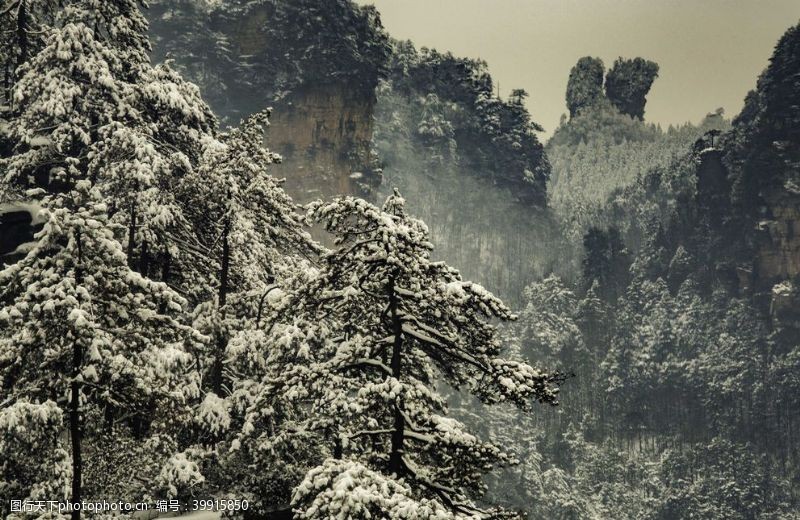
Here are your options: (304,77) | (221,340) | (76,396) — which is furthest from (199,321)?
(304,77)

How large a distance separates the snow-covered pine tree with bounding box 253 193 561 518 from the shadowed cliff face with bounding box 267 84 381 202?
92.8 m

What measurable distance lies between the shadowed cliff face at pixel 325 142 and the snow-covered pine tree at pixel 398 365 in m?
92.8

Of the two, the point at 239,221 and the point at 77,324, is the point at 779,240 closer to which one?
the point at 239,221

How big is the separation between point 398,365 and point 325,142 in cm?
9723

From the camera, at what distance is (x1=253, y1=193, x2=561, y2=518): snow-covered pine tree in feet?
38.3

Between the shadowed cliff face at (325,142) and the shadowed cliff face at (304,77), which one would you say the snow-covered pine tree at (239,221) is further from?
the shadowed cliff face at (304,77)

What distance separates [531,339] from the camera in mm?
120438

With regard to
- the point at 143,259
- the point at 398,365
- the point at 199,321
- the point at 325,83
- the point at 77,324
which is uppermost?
the point at 325,83

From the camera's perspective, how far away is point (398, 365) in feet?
40.2

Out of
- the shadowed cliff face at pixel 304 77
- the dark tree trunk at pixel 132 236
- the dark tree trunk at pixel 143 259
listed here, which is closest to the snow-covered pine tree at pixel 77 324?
the dark tree trunk at pixel 132 236

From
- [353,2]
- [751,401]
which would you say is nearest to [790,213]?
[751,401]

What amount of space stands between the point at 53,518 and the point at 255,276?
7.65m

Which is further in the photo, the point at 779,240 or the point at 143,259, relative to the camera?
the point at 779,240

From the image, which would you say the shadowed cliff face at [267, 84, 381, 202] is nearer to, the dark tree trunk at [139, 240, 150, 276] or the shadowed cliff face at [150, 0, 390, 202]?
the shadowed cliff face at [150, 0, 390, 202]
